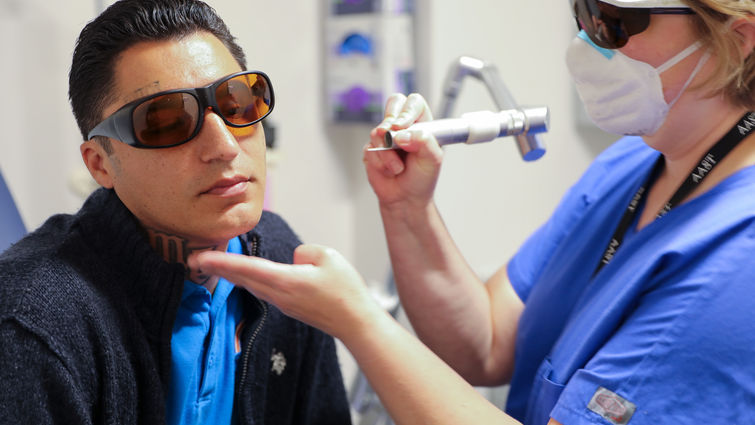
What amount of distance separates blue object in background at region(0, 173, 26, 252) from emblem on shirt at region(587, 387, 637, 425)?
2.48 feet

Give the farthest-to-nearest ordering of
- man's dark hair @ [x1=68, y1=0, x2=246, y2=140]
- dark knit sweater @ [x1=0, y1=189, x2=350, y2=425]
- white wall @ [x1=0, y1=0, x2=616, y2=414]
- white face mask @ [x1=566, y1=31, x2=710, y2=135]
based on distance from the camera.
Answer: white wall @ [x1=0, y1=0, x2=616, y2=414], white face mask @ [x1=566, y1=31, x2=710, y2=135], man's dark hair @ [x1=68, y1=0, x2=246, y2=140], dark knit sweater @ [x1=0, y1=189, x2=350, y2=425]

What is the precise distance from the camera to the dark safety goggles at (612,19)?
2.87 ft

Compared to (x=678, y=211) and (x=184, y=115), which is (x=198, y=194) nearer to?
(x=184, y=115)

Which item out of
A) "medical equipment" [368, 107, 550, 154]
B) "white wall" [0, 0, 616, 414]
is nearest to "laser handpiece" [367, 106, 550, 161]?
"medical equipment" [368, 107, 550, 154]

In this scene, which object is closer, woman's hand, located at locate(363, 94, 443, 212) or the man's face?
the man's face

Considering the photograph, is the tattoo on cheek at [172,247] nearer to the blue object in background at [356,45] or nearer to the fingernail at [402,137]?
the fingernail at [402,137]

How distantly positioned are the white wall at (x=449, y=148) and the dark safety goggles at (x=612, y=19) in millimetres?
→ 1032

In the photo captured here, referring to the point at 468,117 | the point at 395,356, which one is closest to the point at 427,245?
the point at 468,117

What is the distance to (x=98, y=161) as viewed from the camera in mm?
857

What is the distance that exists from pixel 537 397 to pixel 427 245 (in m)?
0.27

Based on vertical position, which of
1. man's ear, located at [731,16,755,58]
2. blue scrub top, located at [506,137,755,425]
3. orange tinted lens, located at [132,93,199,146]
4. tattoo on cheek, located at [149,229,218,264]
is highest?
man's ear, located at [731,16,755,58]

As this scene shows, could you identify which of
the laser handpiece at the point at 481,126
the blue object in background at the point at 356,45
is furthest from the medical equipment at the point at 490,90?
the blue object in background at the point at 356,45

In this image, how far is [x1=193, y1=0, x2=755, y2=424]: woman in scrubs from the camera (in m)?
0.76

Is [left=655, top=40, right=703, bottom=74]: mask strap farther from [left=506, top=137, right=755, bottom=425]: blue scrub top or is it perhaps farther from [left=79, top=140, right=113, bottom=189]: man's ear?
[left=79, top=140, right=113, bottom=189]: man's ear
